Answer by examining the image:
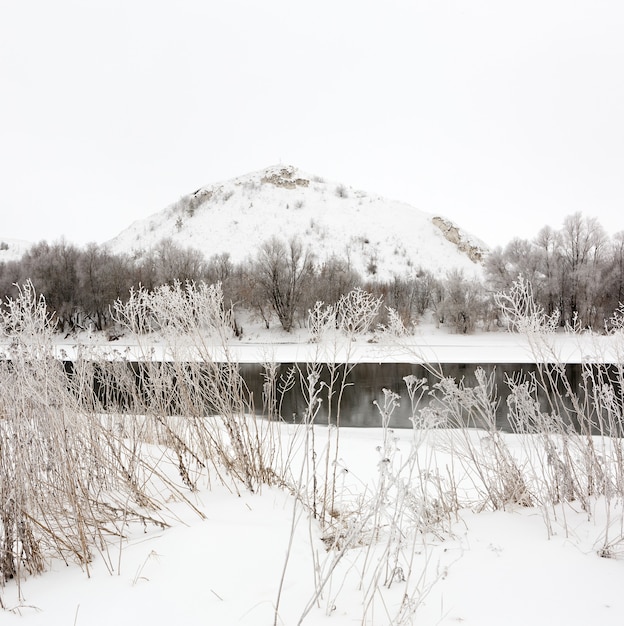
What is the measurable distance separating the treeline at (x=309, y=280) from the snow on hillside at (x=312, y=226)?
25.8 feet

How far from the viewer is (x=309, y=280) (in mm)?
34781

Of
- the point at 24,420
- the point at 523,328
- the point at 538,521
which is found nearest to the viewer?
the point at 24,420

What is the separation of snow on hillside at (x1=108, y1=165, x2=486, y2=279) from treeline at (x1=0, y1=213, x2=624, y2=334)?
788 centimetres

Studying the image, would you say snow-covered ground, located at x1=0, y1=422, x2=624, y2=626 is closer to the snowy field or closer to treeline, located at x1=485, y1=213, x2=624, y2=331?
the snowy field

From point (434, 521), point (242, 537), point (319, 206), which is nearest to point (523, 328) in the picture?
point (434, 521)

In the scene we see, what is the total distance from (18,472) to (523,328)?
364 centimetres

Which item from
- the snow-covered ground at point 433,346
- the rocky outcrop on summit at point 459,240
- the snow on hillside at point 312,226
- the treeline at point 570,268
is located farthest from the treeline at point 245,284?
the rocky outcrop on summit at point 459,240

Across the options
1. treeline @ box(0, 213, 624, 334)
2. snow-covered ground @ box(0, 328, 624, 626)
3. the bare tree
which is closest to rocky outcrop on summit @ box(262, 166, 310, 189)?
treeline @ box(0, 213, 624, 334)

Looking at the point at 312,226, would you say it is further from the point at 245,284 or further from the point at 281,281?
the point at 281,281

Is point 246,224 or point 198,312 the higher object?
point 246,224

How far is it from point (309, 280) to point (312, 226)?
76.5 ft

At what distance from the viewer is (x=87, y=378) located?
3775 millimetres

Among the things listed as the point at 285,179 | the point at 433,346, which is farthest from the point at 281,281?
the point at 285,179

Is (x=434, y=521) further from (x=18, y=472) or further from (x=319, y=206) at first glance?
(x=319, y=206)
